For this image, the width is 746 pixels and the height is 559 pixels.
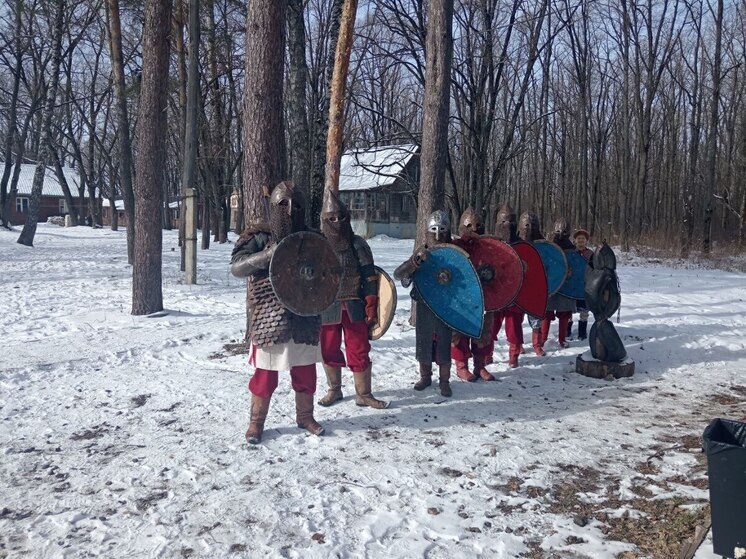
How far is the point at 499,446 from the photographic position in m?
3.87

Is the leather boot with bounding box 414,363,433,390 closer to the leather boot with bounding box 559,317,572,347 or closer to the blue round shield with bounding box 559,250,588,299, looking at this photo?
the blue round shield with bounding box 559,250,588,299

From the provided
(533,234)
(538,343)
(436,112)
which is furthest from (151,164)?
(538,343)

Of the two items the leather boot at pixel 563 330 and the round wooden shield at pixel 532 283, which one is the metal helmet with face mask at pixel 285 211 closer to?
the round wooden shield at pixel 532 283

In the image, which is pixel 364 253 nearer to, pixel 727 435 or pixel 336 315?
pixel 336 315

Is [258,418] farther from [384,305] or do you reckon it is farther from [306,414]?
[384,305]

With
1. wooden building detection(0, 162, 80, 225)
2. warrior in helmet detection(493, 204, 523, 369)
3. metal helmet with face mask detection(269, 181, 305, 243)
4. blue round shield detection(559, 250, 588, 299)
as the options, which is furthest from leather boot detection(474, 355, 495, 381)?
wooden building detection(0, 162, 80, 225)

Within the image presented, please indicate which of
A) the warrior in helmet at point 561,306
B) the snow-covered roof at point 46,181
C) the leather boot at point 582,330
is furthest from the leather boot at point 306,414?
the snow-covered roof at point 46,181

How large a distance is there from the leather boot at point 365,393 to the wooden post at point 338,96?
3728 mm

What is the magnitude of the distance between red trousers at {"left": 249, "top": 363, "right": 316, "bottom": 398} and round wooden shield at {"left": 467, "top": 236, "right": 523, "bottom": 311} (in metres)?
1.95

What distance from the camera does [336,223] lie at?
435 centimetres

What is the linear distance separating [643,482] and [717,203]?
1332 inches

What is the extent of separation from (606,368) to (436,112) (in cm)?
349

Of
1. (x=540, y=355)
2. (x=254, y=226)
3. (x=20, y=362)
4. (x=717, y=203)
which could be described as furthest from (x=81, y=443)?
(x=717, y=203)

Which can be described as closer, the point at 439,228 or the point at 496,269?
the point at 439,228
